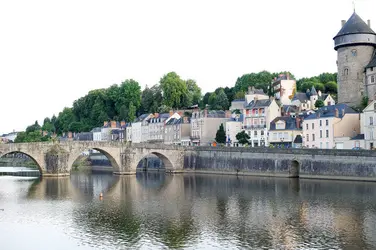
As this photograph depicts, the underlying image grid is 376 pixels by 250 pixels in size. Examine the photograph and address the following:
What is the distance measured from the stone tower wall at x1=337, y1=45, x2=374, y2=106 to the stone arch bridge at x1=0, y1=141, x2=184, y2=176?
21.4m

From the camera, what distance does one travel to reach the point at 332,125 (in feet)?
168

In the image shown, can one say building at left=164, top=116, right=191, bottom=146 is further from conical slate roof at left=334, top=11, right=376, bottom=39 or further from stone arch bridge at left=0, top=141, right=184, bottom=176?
conical slate roof at left=334, top=11, right=376, bottom=39

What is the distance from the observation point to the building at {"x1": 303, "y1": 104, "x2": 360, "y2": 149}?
51188 millimetres

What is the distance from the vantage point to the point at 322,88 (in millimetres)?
81812

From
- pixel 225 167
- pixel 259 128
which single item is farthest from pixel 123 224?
pixel 259 128

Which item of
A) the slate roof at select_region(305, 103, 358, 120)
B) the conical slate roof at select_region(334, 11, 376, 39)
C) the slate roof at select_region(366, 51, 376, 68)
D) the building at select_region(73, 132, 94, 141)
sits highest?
the conical slate roof at select_region(334, 11, 376, 39)

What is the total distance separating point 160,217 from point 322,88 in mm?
60806

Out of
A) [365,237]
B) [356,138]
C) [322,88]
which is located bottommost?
[365,237]

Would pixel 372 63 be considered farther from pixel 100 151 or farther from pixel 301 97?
pixel 100 151

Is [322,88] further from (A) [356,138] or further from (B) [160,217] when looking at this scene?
(B) [160,217]

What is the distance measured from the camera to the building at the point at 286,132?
5741 cm

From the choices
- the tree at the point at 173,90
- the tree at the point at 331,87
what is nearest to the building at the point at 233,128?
the tree at the point at 331,87

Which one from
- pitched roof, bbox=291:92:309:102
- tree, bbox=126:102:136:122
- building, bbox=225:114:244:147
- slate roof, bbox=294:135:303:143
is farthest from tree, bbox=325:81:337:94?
tree, bbox=126:102:136:122

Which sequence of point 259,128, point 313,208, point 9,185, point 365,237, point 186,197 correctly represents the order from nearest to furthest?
point 365,237 → point 313,208 → point 186,197 → point 9,185 → point 259,128
